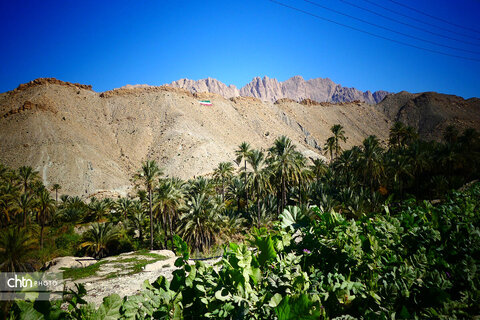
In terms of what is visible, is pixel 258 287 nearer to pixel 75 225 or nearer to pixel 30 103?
pixel 75 225

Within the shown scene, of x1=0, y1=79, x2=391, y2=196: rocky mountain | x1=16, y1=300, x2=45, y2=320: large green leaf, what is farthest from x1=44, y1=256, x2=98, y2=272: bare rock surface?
x1=0, y1=79, x2=391, y2=196: rocky mountain

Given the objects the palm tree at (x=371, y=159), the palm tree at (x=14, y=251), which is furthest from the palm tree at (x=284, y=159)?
the palm tree at (x=14, y=251)

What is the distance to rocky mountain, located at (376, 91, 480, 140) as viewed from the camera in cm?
9962

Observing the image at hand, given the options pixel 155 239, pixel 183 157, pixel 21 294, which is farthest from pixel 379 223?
pixel 183 157

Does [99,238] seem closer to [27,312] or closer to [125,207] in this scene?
[125,207]

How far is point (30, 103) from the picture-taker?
72062mm

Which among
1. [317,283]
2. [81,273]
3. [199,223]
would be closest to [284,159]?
[199,223]

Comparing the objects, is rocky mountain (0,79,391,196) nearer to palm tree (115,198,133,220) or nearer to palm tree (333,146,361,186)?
palm tree (115,198,133,220)

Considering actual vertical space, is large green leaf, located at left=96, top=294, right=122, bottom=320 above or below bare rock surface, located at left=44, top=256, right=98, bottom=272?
above

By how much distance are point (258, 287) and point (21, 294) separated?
1.52 m

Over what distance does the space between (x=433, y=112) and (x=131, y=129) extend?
133m

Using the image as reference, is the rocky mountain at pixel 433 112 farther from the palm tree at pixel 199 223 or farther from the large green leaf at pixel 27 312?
the large green leaf at pixel 27 312

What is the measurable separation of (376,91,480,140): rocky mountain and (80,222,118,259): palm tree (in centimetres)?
11893

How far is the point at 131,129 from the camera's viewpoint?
80.1 m
